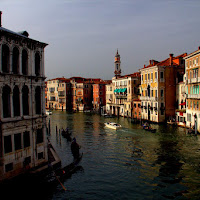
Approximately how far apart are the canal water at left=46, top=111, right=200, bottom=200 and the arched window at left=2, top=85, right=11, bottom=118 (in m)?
4.37

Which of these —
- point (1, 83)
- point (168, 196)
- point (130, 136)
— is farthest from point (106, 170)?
point (130, 136)

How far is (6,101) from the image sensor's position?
1284 centimetres

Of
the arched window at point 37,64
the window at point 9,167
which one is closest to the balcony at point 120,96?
the arched window at point 37,64

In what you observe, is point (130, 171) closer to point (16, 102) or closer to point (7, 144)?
point (7, 144)

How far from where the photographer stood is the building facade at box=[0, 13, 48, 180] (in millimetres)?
12539

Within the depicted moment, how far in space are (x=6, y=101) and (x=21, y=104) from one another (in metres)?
0.88

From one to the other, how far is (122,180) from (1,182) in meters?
6.61

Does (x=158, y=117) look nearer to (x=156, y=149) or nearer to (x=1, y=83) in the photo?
(x=156, y=149)

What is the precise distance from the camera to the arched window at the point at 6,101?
12.7m

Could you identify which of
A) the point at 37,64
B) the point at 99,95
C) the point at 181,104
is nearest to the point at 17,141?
the point at 37,64

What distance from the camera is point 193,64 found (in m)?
29.2

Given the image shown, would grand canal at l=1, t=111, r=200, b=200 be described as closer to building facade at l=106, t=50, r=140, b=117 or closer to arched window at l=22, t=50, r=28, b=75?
arched window at l=22, t=50, r=28, b=75

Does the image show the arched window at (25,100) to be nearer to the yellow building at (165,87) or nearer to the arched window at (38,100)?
the arched window at (38,100)

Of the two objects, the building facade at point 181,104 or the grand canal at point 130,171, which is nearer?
the grand canal at point 130,171
